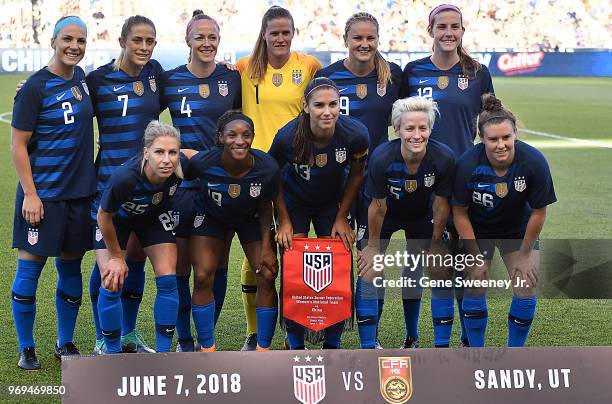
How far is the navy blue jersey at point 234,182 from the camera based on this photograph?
4.30m

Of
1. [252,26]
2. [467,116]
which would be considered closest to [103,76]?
[467,116]

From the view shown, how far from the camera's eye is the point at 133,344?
4820mm

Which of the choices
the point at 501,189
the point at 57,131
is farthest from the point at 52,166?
the point at 501,189

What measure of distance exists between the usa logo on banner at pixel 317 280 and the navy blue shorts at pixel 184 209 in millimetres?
532

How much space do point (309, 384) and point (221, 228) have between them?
1138 millimetres

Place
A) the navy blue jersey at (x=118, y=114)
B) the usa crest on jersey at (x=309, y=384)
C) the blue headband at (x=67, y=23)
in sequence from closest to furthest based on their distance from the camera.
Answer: the usa crest on jersey at (x=309, y=384), the blue headband at (x=67, y=23), the navy blue jersey at (x=118, y=114)

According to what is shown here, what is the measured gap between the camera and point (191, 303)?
4.67 meters

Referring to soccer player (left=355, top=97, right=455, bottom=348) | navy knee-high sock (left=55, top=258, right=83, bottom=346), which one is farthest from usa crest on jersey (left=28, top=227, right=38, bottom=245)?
soccer player (left=355, top=97, right=455, bottom=348)

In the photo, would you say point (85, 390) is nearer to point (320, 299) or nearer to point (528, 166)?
point (320, 299)

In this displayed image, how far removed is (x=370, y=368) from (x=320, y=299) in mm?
732

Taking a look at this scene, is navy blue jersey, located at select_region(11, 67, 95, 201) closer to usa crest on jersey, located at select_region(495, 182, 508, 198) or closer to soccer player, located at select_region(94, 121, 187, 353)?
soccer player, located at select_region(94, 121, 187, 353)

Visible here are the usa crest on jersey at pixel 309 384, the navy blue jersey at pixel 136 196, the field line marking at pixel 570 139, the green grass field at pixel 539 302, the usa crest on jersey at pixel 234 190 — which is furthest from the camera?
the field line marking at pixel 570 139

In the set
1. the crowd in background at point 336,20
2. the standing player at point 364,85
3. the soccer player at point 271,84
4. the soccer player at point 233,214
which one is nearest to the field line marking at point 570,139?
the standing player at point 364,85

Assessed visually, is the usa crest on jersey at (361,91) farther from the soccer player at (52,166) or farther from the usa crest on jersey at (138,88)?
the soccer player at (52,166)
